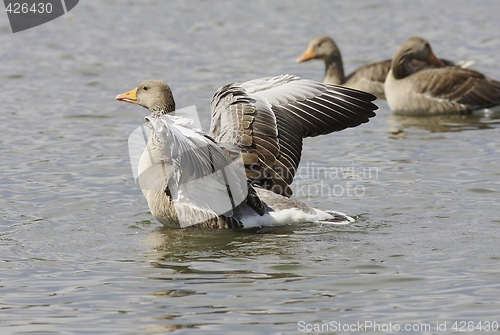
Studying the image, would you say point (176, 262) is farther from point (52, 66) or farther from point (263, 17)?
point (263, 17)

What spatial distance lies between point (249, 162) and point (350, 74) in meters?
8.78

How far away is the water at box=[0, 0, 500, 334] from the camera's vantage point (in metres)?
6.17

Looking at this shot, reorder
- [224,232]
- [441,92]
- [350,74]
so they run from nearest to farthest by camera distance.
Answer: [224,232] → [441,92] → [350,74]

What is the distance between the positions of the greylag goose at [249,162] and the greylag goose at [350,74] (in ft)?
23.9

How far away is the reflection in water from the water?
1.8 inches

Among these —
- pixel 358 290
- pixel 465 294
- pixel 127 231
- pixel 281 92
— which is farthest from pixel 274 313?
pixel 281 92

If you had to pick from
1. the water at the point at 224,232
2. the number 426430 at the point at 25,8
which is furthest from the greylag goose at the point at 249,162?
the number 426430 at the point at 25,8

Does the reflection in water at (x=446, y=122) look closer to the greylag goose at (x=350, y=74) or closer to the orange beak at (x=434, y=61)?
the orange beak at (x=434, y=61)

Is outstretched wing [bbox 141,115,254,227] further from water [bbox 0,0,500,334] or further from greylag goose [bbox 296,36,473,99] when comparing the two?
greylag goose [bbox 296,36,473,99]

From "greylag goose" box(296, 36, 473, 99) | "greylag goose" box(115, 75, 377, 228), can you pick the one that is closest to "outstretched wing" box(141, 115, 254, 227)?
"greylag goose" box(115, 75, 377, 228)

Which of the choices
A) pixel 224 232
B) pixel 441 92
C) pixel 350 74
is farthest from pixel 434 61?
pixel 224 232

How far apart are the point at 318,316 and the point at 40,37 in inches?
640

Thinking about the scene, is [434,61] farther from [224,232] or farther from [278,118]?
[224,232]

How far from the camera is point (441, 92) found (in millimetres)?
14273
